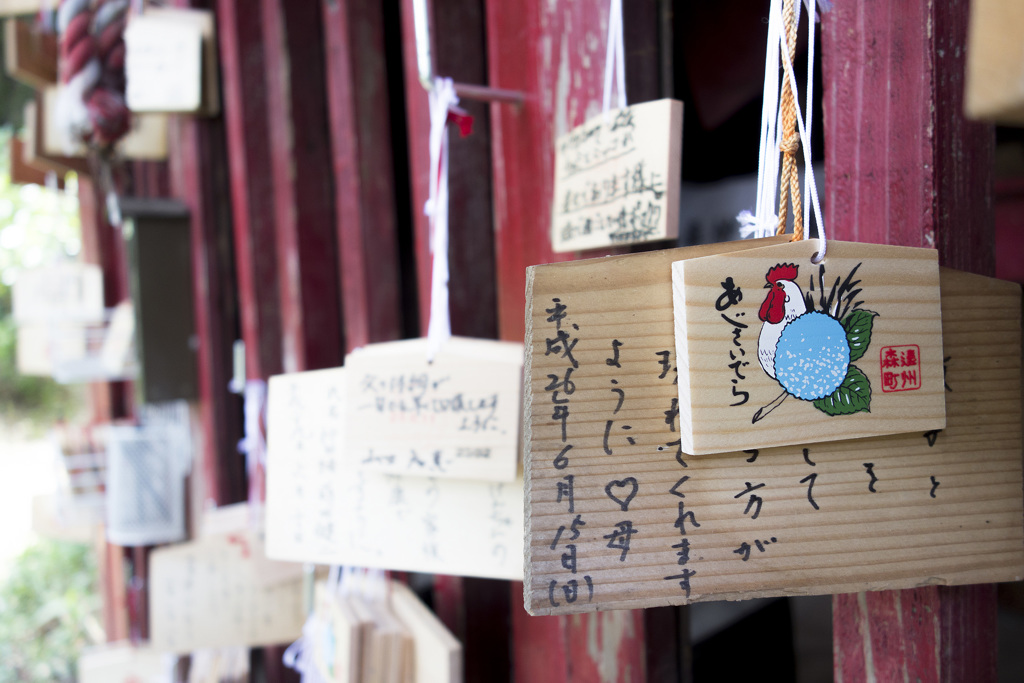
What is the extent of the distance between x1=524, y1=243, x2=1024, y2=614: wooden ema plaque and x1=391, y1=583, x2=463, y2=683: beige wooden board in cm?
56

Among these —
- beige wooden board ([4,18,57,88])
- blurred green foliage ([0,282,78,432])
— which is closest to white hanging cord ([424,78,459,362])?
beige wooden board ([4,18,57,88])

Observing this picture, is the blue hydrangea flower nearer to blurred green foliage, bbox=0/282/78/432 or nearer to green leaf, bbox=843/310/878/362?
green leaf, bbox=843/310/878/362

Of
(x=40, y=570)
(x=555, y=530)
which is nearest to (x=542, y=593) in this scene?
(x=555, y=530)

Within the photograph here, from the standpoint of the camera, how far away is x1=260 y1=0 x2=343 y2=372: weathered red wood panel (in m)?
1.62

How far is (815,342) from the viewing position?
0.44m

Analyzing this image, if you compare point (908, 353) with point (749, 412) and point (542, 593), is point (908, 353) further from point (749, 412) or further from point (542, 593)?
point (542, 593)

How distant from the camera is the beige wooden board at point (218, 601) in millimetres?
1571

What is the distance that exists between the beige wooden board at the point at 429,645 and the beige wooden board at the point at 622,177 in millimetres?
579

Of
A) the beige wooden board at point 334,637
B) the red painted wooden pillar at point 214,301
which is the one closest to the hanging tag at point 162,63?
the red painted wooden pillar at point 214,301

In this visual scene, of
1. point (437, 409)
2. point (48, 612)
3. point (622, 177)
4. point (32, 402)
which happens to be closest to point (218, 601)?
point (437, 409)

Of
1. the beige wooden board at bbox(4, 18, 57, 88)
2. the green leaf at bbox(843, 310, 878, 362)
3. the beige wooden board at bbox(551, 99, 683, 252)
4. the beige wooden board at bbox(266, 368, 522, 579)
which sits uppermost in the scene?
the beige wooden board at bbox(4, 18, 57, 88)

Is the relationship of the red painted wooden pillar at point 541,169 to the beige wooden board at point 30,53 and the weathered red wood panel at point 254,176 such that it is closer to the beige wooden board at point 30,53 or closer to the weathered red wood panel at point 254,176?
the weathered red wood panel at point 254,176

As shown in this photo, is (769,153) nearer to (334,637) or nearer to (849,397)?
(849,397)

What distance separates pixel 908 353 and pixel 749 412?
128 mm
